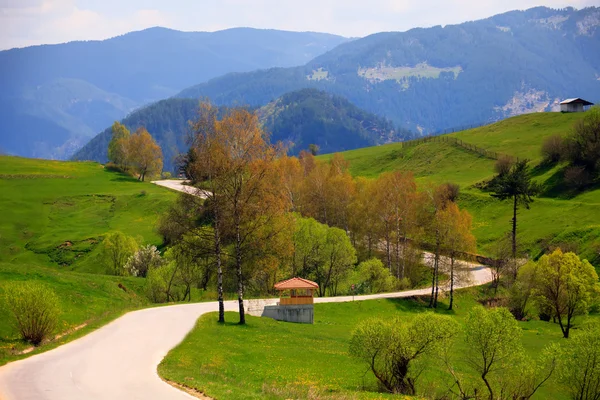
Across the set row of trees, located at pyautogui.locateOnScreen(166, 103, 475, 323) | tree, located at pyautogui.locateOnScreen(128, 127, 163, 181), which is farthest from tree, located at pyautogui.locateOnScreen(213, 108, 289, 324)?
tree, located at pyautogui.locateOnScreen(128, 127, 163, 181)

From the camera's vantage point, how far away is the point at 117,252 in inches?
3019

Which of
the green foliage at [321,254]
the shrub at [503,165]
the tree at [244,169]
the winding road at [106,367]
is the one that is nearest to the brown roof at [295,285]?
the tree at [244,169]

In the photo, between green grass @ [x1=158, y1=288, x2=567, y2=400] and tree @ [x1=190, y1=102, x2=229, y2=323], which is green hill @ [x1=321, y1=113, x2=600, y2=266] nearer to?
green grass @ [x1=158, y1=288, x2=567, y2=400]

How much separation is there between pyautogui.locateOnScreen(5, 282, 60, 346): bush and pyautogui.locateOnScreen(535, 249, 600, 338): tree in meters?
43.8

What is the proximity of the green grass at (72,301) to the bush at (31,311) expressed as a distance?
0.57 meters

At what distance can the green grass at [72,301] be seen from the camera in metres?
30.6

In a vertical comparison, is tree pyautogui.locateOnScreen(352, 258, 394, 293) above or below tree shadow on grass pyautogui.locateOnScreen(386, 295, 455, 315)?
above

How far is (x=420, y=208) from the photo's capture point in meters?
72.8

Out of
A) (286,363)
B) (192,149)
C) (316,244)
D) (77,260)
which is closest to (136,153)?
(77,260)

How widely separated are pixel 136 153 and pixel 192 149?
119 metres

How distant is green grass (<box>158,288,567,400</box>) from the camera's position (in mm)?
25397

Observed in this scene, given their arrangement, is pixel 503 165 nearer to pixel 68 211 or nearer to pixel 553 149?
pixel 553 149

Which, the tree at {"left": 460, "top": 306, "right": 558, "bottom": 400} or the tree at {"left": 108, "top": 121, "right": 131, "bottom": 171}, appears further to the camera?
the tree at {"left": 108, "top": 121, "right": 131, "bottom": 171}

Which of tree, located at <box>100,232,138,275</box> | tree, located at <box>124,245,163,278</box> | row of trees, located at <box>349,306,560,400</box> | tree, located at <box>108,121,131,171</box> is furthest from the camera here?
tree, located at <box>108,121,131,171</box>
